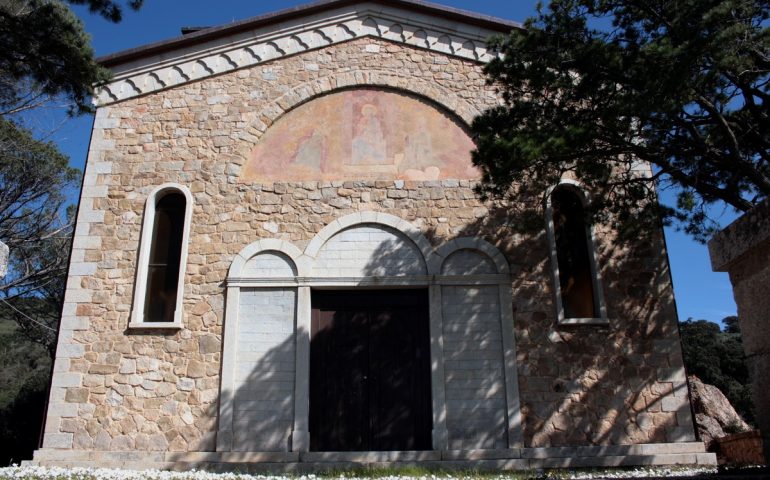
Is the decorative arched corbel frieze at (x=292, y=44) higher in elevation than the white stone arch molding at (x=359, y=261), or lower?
higher

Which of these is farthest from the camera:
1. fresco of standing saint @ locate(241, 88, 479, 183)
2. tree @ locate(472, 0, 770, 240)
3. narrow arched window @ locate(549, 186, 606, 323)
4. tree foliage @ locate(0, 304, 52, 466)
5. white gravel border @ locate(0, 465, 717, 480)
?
tree foliage @ locate(0, 304, 52, 466)

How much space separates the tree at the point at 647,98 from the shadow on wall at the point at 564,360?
6.02ft

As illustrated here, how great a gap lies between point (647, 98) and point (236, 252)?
6.78 meters

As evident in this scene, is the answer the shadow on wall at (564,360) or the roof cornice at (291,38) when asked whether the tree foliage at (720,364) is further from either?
Answer: the roof cornice at (291,38)

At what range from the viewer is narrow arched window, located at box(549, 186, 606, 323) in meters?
10.2

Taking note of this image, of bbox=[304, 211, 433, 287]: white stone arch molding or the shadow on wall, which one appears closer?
the shadow on wall

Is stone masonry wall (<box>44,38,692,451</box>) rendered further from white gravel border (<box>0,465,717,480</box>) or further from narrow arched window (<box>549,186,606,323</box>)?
white gravel border (<box>0,465,717,480</box>)

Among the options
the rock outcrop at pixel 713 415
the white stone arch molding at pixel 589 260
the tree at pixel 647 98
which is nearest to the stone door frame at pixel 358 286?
the white stone arch molding at pixel 589 260

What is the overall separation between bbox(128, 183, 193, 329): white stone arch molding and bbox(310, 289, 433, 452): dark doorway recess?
2.22 m

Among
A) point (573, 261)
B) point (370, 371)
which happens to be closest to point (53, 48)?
point (370, 371)

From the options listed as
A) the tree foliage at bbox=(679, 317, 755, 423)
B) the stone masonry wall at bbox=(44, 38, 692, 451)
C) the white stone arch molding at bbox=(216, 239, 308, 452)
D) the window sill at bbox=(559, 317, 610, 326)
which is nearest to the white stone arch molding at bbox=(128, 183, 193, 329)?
the stone masonry wall at bbox=(44, 38, 692, 451)

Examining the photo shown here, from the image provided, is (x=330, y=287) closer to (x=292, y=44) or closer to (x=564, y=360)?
(x=564, y=360)

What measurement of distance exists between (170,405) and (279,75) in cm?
617

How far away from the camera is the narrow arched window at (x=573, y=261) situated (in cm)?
1025
